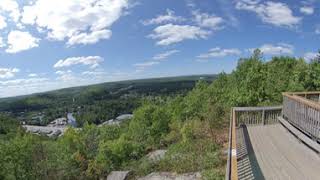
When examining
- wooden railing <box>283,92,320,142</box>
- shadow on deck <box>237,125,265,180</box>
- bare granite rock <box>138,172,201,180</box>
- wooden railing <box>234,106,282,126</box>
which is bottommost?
bare granite rock <box>138,172,201,180</box>

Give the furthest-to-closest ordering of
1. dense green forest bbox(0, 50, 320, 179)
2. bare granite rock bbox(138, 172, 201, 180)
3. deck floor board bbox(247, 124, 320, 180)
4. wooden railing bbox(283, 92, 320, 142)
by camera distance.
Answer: dense green forest bbox(0, 50, 320, 179) < bare granite rock bbox(138, 172, 201, 180) < wooden railing bbox(283, 92, 320, 142) < deck floor board bbox(247, 124, 320, 180)

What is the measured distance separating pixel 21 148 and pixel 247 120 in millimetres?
29650

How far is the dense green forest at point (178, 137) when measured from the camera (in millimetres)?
12677

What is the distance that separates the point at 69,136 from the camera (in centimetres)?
5144

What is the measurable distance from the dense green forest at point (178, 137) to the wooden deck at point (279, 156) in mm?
1258

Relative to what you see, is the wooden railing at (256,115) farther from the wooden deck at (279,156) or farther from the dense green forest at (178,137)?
the wooden deck at (279,156)

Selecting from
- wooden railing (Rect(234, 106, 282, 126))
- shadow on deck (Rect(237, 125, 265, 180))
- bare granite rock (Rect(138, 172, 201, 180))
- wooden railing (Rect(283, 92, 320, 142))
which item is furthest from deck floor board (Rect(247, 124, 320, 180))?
bare granite rock (Rect(138, 172, 201, 180))

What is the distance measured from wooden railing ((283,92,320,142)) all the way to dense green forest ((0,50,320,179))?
257 cm

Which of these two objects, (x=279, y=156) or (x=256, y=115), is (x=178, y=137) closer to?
(x=256, y=115)

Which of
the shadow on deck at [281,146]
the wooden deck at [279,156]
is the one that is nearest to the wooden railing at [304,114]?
the shadow on deck at [281,146]

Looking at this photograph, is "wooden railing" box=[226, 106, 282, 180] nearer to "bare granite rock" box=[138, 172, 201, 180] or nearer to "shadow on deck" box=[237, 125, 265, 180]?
"shadow on deck" box=[237, 125, 265, 180]

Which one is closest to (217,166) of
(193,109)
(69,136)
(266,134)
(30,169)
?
(266,134)

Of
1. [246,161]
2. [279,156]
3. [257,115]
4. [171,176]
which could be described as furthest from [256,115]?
[246,161]

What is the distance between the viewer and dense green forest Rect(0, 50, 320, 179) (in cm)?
1268
